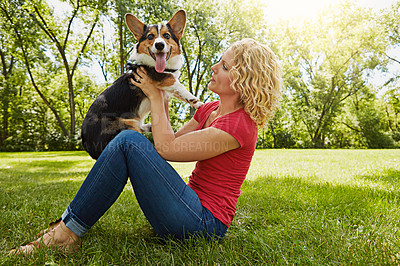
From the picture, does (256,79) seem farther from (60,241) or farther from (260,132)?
(260,132)

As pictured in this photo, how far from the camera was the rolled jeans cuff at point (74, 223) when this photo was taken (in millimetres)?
1610

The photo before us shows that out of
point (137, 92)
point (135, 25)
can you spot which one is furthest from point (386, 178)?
point (135, 25)

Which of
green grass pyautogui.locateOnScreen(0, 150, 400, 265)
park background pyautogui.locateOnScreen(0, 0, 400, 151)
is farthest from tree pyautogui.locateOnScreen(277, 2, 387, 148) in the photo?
green grass pyautogui.locateOnScreen(0, 150, 400, 265)

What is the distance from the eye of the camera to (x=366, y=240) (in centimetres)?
168

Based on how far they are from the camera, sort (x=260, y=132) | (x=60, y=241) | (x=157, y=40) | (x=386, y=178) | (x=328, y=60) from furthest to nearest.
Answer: (x=328, y=60) → (x=260, y=132) → (x=386, y=178) → (x=157, y=40) → (x=60, y=241)

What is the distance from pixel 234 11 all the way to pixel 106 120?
18.2 metres

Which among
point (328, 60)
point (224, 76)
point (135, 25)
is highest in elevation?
point (328, 60)

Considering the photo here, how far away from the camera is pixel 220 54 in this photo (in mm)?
18344

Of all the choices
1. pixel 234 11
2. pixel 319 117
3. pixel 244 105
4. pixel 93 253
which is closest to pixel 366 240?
pixel 244 105

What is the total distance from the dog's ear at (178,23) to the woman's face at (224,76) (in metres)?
0.70

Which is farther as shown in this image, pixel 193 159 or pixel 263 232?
pixel 263 232

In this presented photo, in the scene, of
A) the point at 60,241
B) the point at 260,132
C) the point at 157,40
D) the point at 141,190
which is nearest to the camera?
the point at 141,190

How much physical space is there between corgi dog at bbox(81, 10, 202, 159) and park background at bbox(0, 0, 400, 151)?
10.7 m

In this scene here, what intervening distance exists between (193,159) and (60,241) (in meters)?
1.02
